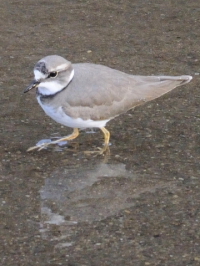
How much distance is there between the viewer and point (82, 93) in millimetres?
5301

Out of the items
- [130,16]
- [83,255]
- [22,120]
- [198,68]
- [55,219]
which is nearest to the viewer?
[83,255]

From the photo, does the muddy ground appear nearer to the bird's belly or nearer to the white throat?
the bird's belly

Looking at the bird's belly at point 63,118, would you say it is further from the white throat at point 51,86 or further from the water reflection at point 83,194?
the water reflection at point 83,194

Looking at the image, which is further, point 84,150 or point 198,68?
point 198,68

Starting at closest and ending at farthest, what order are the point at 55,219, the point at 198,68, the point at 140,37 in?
the point at 55,219 → the point at 198,68 → the point at 140,37

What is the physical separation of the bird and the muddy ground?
0.31m

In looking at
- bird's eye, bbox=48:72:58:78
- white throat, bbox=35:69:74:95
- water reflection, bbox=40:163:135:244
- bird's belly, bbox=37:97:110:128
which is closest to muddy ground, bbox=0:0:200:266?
water reflection, bbox=40:163:135:244

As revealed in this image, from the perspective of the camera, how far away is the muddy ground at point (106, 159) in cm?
428

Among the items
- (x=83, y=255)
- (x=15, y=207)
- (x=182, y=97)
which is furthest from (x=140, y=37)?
(x=83, y=255)

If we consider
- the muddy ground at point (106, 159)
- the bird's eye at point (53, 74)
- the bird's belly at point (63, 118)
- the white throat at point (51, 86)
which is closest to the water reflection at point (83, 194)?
the muddy ground at point (106, 159)

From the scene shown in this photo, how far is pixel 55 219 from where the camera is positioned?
4562mm

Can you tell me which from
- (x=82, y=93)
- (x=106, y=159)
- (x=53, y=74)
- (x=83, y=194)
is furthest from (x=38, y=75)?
(x=83, y=194)

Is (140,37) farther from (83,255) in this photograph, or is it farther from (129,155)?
(83,255)

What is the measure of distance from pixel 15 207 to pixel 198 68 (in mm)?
2972
